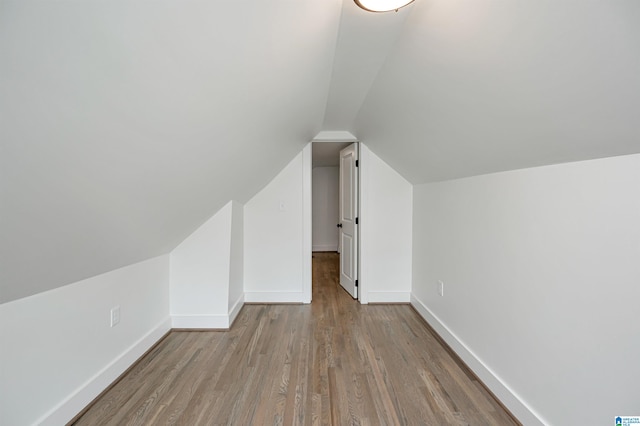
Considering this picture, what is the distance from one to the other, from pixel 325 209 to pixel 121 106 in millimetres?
6173

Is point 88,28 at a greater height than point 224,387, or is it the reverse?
point 88,28

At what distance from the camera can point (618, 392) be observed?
1094 mm

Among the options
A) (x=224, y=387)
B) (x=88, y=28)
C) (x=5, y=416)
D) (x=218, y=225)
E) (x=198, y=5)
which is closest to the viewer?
(x=88, y=28)

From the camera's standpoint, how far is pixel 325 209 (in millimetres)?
7004

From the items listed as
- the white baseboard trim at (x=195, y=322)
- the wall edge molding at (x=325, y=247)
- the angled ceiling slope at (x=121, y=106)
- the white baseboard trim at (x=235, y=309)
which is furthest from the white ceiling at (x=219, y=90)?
the wall edge molding at (x=325, y=247)

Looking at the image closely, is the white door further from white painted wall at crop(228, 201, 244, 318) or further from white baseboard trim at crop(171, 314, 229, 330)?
white baseboard trim at crop(171, 314, 229, 330)

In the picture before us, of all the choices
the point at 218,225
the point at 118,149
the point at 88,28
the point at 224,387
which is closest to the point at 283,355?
the point at 224,387

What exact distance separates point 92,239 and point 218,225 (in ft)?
4.34

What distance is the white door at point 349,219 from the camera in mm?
3480

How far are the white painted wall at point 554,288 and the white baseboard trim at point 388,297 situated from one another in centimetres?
108

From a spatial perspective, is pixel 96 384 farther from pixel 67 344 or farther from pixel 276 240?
pixel 276 240

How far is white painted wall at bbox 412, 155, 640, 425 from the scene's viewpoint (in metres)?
1.08

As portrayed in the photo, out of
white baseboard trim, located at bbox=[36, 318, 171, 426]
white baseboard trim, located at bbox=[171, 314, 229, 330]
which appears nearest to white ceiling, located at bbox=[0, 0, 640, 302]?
white baseboard trim, located at bbox=[36, 318, 171, 426]

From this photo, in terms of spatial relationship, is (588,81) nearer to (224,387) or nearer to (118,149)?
(118,149)
